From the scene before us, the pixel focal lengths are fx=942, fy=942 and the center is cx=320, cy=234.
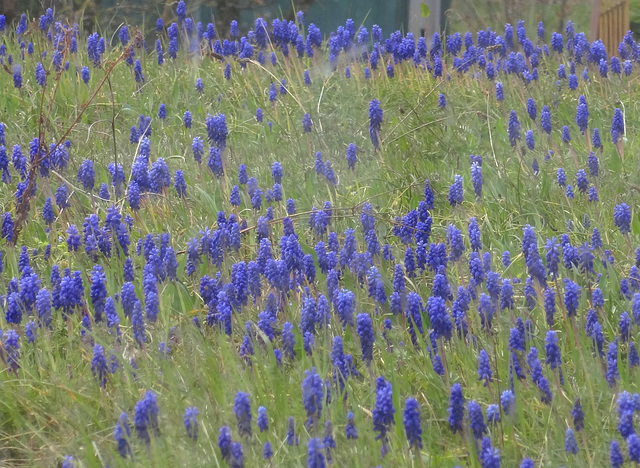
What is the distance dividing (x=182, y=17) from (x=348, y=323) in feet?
14.7


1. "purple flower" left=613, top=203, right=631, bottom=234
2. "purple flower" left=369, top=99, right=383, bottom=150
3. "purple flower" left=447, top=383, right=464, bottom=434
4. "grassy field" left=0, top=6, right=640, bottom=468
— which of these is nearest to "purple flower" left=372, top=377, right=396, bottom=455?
"grassy field" left=0, top=6, right=640, bottom=468

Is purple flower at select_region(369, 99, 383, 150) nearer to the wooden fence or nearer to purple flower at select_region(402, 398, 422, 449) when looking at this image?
purple flower at select_region(402, 398, 422, 449)

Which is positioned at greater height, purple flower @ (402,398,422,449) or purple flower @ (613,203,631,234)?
purple flower @ (613,203,631,234)

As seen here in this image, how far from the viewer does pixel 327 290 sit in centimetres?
277

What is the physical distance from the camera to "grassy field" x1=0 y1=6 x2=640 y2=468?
83.5 inches

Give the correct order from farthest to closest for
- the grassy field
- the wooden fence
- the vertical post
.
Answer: the wooden fence
the vertical post
the grassy field

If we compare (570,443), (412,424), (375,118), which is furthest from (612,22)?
(412,424)

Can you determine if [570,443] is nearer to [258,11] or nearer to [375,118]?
[375,118]

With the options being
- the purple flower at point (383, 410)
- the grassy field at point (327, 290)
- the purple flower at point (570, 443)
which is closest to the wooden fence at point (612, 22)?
the grassy field at point (327, 290)

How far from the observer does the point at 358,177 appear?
13.7ft

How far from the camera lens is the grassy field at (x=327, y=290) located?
83.5 inches

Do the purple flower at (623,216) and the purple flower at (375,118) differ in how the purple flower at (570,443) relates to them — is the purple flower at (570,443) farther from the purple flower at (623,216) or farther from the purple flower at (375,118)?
the purple flower at (375,118)

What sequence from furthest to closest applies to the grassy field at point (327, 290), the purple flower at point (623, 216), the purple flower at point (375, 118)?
the purple flower at point (375, 118), the purple flower at point (623, 216), the grassy field at point (327, 290)

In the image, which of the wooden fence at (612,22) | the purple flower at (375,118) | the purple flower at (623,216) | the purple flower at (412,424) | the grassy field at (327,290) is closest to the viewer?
the purple flower at (412,424)
